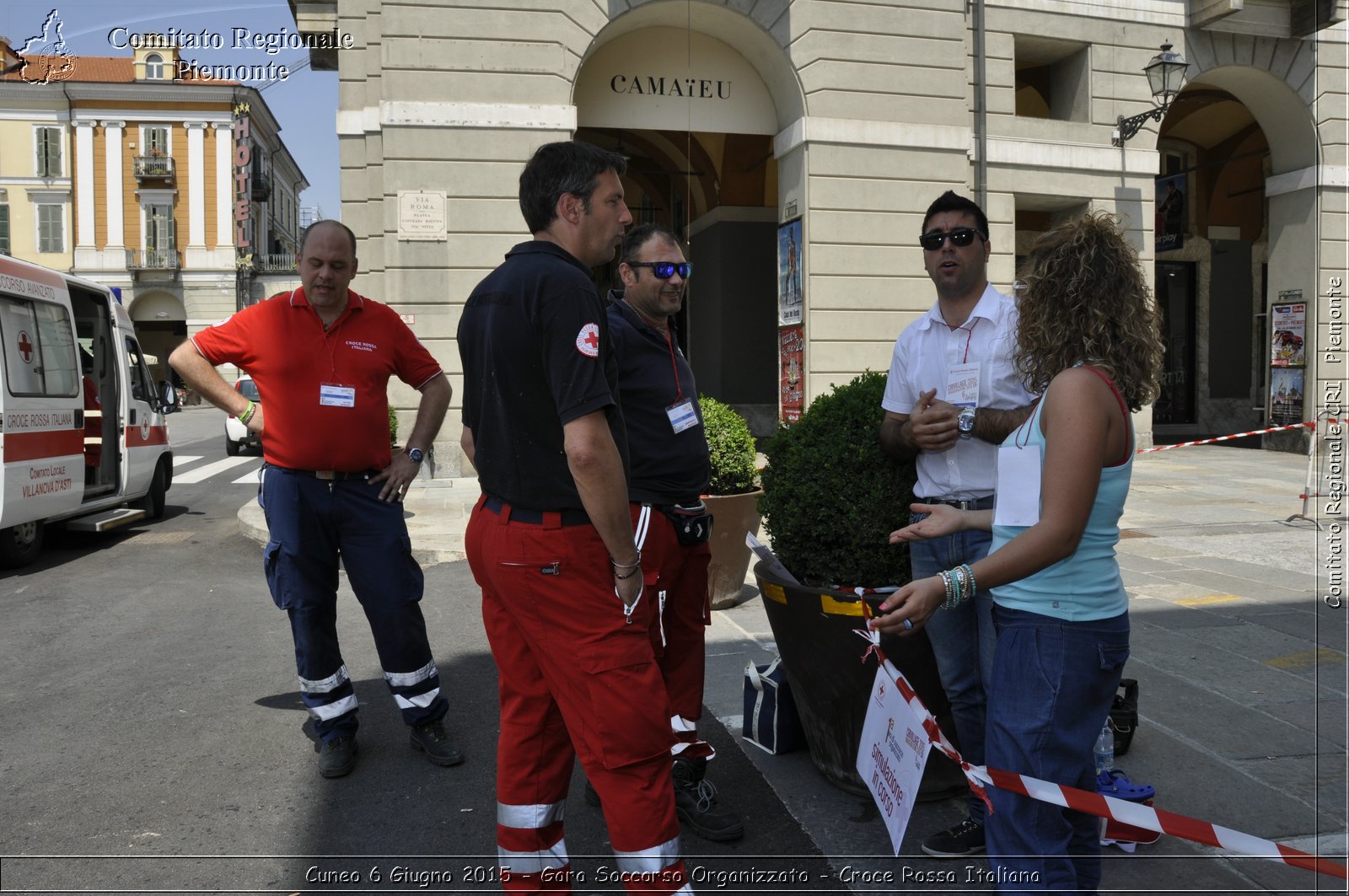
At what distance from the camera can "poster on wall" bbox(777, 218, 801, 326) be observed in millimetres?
14891

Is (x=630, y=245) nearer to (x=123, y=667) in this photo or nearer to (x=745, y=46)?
(x=123, y=667)

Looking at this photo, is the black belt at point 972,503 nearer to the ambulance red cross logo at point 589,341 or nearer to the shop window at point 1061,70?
the ambulance red cross logo at point 589,341

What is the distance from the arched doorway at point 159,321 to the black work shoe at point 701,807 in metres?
49.8

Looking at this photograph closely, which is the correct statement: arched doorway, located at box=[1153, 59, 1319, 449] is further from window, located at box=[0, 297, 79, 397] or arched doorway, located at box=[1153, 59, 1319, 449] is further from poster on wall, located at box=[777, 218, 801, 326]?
window, located at box=[0, 297, 79, 397]

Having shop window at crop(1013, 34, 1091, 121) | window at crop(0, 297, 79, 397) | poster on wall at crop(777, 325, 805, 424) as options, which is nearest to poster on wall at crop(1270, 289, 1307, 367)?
shop window at crop(1013, 34, 1091, 121)

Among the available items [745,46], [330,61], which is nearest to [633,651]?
[745,46]

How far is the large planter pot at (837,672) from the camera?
3215mm

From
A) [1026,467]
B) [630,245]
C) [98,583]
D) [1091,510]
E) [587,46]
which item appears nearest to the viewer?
[1091,510]

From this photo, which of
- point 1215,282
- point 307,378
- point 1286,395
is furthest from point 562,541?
point 1215,282

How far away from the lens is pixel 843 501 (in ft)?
11.2

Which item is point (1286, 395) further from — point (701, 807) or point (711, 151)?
point (701, 807)

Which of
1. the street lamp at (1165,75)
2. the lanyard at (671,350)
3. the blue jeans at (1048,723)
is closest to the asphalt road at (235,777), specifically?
the blue jeans at (1048,723)

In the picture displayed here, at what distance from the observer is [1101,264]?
2297 millimetres

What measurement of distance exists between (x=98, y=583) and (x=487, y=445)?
6.82 meters
